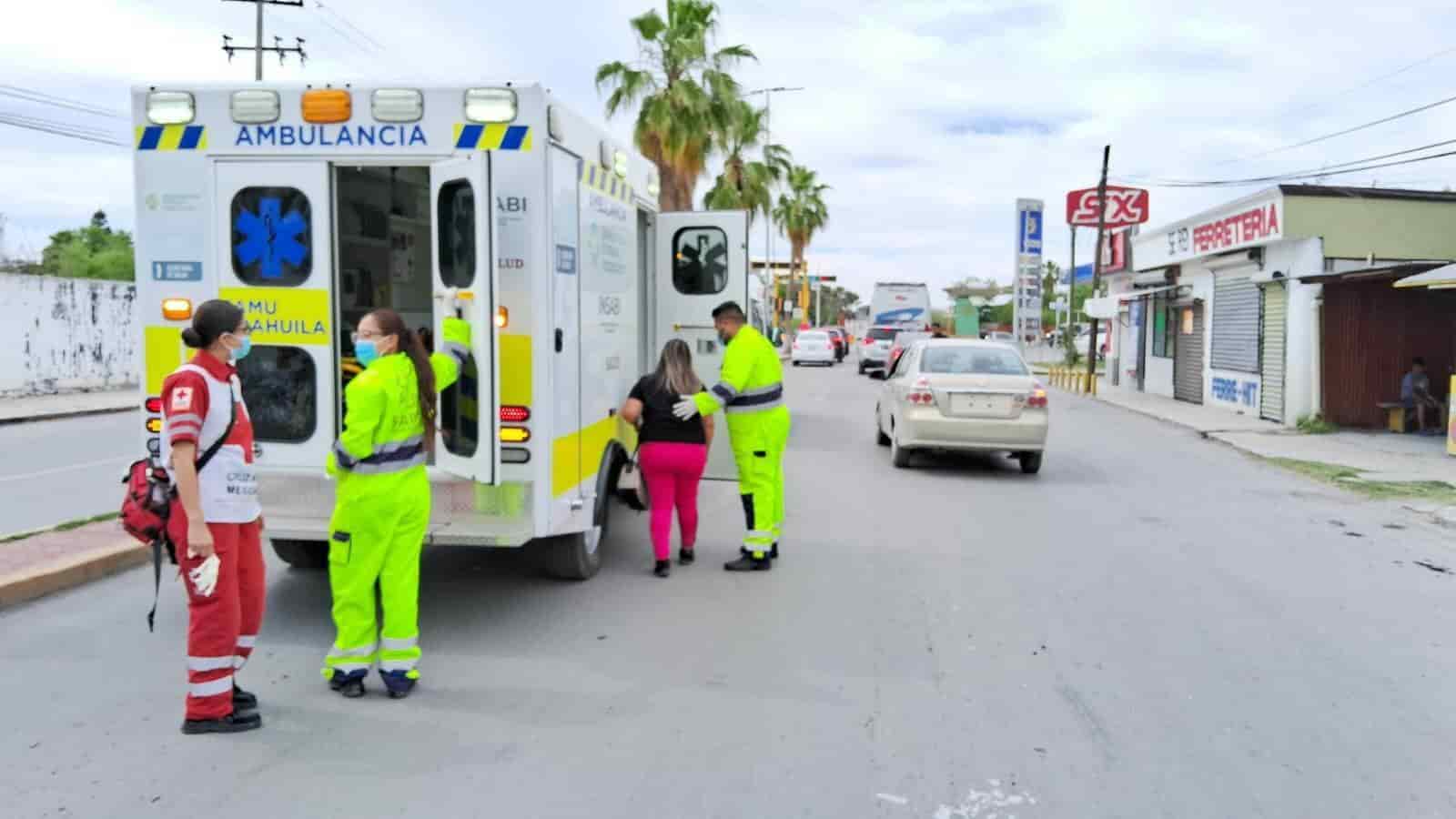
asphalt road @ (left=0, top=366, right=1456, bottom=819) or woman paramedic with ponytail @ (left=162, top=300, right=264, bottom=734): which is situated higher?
woman paramedic with ponytail @ (left=162, top=300, right=264, bottom=734)

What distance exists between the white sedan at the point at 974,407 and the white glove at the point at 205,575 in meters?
9.44

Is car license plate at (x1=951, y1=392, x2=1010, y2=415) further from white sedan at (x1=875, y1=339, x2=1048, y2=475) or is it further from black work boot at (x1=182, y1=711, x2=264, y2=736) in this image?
black work boot at (x1=182, y1=711, x2=264, y2=736)

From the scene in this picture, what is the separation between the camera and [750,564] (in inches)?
320

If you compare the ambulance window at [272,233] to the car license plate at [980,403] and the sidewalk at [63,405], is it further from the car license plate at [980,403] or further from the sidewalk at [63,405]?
the sidewalk at [63,405]

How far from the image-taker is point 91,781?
4.30 metres

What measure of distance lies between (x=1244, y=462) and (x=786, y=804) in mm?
13446

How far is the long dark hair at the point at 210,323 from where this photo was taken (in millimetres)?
4680

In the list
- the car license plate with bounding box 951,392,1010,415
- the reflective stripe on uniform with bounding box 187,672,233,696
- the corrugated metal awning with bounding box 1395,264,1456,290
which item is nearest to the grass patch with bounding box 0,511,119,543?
the reflective stripe on uniform with bounding box 187,672,233,696

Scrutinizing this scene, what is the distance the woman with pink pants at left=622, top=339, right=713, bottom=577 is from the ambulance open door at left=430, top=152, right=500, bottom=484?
5.37 feet

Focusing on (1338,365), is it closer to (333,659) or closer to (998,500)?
(998,500)

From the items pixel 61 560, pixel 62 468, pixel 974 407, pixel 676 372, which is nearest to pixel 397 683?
pixel 676 372

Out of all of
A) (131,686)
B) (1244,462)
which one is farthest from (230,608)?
(1244,462)

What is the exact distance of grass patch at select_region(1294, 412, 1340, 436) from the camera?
1931cm

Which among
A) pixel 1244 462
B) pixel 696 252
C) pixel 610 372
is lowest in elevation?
pixel 1244 462
